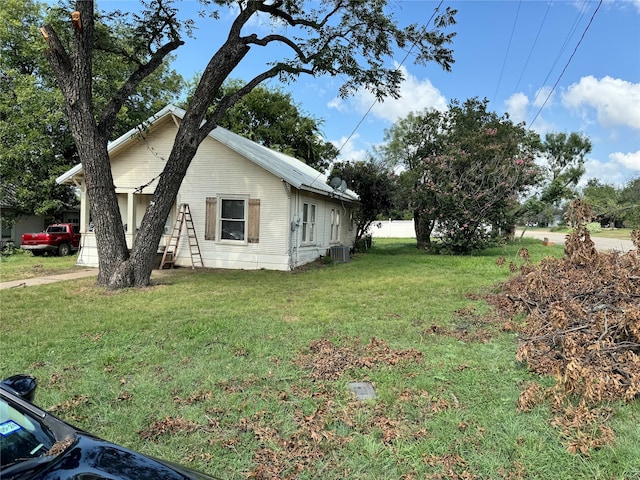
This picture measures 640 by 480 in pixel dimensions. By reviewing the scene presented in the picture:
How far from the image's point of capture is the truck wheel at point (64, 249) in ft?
59.1

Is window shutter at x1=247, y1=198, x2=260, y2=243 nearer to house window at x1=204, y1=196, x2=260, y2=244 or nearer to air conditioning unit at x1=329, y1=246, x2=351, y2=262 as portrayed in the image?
house window at x1=204, y1=196, x2=260, y2=244

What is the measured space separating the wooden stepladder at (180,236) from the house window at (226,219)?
46 centimetres

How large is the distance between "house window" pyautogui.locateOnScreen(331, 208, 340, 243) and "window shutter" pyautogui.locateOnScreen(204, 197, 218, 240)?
20.0 feet

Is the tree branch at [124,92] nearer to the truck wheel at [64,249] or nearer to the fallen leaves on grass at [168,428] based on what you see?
the fallen leaves on grass at [168,428]

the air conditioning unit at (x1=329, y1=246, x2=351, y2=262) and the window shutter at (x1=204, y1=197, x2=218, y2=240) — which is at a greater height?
the window shutter at (x1=204, y1=197, x2=218, y2=240)

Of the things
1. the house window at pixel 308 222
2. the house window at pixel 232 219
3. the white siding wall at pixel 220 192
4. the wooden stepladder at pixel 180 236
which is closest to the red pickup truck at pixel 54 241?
the white siding wall at pixel 220 192

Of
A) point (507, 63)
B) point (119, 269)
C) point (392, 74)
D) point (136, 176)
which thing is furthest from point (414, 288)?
point (136, 176)

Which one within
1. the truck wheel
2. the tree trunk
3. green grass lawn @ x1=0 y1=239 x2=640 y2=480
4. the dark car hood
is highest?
the tree trunk

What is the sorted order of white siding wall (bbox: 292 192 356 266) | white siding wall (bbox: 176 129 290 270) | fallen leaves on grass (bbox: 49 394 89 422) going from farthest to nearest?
white siding wall (bbox: 292 192 356 266) → white siding wall (bbox: 176 129 290 270) → fallen leaves on grass (bbox: 49 394 89 422)

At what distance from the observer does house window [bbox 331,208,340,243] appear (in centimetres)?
1795

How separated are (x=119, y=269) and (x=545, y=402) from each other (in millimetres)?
8347

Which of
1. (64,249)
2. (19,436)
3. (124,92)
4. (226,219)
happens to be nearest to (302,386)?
(19,436)

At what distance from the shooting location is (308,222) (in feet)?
47.4

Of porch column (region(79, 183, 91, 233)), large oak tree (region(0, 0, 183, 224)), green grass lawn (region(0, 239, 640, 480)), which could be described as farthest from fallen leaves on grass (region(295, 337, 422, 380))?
large oak tree (region(0, 0, 183, 224))
